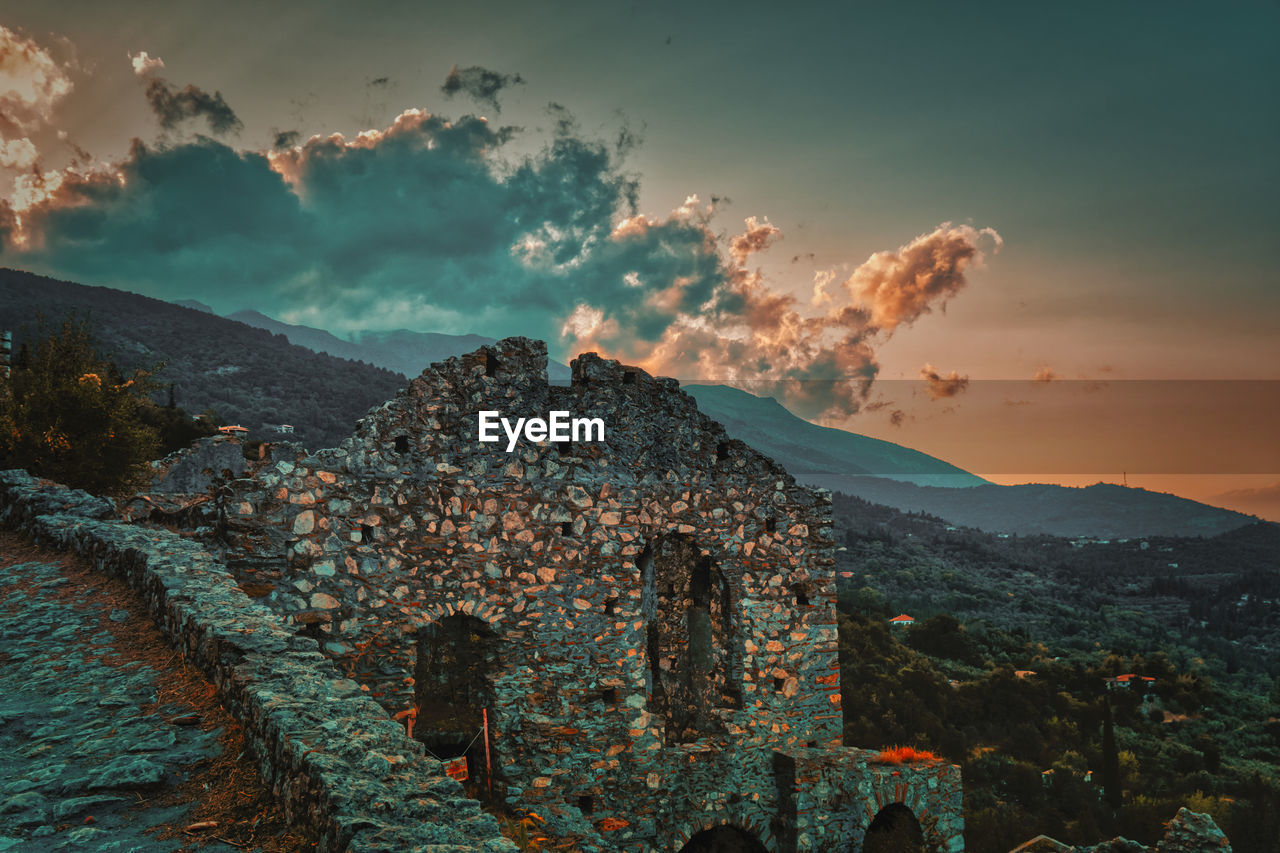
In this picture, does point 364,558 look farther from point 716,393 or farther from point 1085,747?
point 716,393

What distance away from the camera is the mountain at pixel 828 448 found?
85.4m

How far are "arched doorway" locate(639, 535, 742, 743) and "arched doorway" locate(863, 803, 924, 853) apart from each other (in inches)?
97.8

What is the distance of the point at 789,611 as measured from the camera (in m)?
10.6

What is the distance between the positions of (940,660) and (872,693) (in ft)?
39.9

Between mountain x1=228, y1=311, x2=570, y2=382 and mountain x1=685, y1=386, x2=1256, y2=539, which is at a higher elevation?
mountain x1=228, y1=311, x2=570, y2=382

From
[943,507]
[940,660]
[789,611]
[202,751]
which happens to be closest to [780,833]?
[789,611]

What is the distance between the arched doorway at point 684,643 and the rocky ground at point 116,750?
265 inches

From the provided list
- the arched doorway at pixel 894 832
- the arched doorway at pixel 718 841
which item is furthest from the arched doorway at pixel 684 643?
the arched doorway at pixel 894 832

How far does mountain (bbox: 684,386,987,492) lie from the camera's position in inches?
3364

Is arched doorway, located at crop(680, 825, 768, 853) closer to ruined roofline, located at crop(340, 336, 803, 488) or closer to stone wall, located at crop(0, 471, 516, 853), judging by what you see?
ruined roofline, located at crop(340, 336, 803, 488)

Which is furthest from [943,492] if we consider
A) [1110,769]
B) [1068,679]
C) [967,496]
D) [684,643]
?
[684,643]

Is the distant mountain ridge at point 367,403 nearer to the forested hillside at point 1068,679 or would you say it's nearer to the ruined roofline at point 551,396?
the forested hillside at point 1068,679
